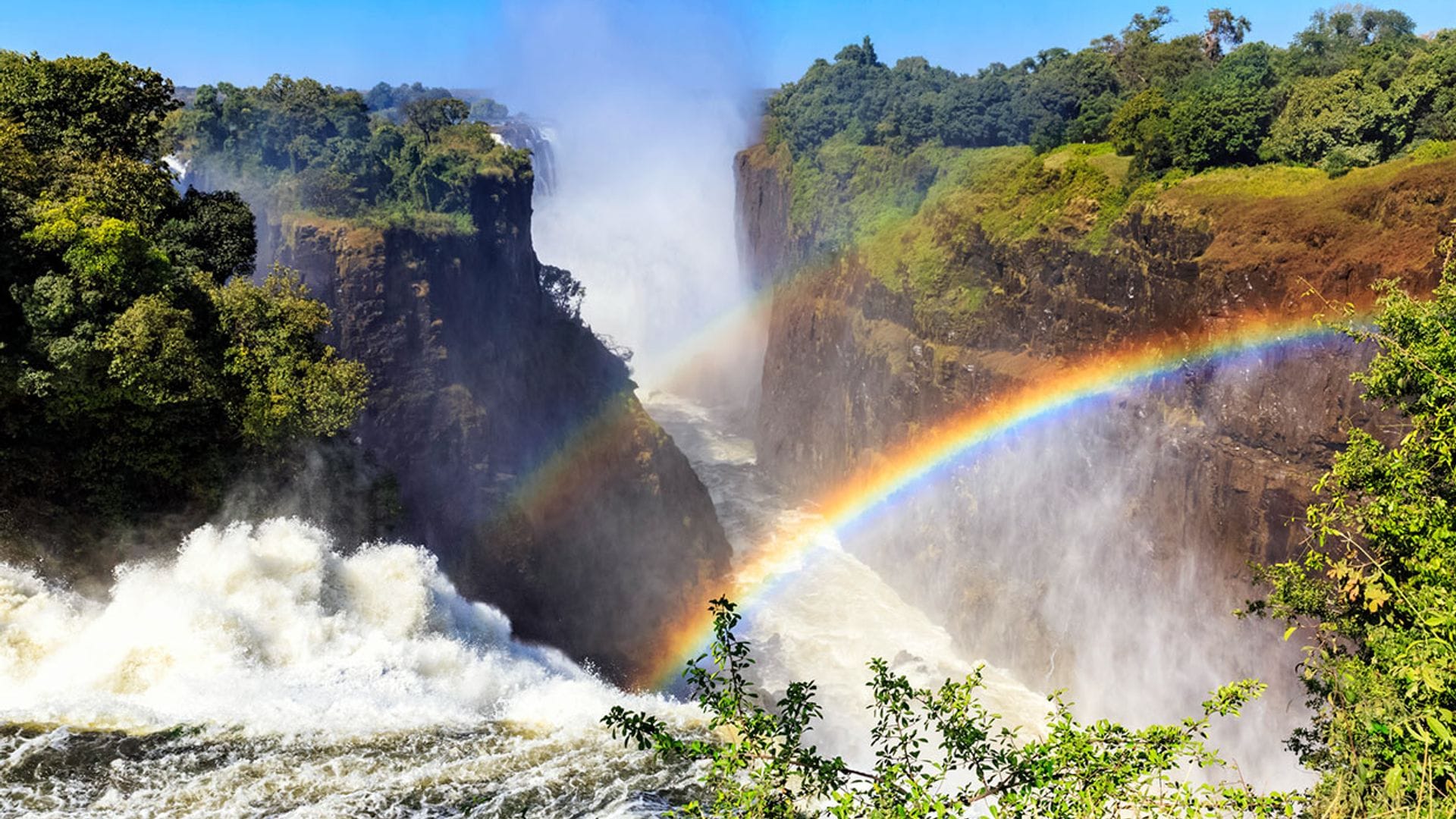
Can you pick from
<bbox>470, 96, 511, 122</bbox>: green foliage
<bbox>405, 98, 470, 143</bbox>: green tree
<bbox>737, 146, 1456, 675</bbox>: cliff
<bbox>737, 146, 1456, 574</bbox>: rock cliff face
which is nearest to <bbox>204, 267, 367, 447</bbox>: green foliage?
<bbox>737, 146, 1456, 675</bbox>: cliff

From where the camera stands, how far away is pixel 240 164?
48.6 meters

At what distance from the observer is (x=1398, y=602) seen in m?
13.3

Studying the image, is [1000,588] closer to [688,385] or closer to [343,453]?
[343,453]

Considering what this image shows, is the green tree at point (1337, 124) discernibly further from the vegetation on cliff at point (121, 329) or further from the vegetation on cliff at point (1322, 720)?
the vegetation on cliff at point (121, 329)

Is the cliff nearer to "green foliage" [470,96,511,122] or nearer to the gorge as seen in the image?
the gorge

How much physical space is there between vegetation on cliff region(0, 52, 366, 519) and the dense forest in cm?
3619

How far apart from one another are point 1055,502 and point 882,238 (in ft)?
75.5

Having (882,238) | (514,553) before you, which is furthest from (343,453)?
(882,238)

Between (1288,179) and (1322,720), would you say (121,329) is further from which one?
(1288,179)

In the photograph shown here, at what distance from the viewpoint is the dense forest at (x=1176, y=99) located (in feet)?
113

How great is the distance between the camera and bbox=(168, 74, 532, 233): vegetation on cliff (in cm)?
4369

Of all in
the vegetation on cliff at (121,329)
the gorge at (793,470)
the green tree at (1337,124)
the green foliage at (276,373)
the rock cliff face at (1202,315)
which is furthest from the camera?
the green tree at (1337,124)

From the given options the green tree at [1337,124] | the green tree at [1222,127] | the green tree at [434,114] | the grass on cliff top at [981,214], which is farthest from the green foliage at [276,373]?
the green tree at [434,114]

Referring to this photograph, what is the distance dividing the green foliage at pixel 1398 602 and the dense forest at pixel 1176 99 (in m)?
21.6
